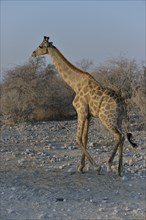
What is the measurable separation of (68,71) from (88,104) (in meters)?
0.81

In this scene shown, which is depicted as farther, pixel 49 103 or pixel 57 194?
pixel 49 103

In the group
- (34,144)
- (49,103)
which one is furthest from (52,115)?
(34,144)

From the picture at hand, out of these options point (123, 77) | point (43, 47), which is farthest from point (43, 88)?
point (43, 47)

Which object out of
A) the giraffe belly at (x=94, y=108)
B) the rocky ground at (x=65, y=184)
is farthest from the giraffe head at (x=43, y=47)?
the rocky ground at (x=65, y=184)

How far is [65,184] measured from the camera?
8047mm

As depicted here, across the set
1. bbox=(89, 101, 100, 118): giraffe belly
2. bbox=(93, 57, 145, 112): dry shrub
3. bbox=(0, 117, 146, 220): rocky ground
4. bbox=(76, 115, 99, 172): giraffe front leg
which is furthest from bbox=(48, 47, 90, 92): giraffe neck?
bbox=(93, 57, 145, 112): dry shrub

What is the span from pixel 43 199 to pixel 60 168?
201cm

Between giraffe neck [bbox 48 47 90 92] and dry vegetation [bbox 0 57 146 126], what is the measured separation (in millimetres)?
6219

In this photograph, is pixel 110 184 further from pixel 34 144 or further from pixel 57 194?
pixel 34 144

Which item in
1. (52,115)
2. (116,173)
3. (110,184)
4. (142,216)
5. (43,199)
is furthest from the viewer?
(52,115)

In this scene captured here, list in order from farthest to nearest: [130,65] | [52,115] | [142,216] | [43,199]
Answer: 1. [52,115]
2. [130,65]
3. [43,199]
4. [142,216]

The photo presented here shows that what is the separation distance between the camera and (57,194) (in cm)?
748

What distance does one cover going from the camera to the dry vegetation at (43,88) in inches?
632

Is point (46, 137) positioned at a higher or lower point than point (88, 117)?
lower
